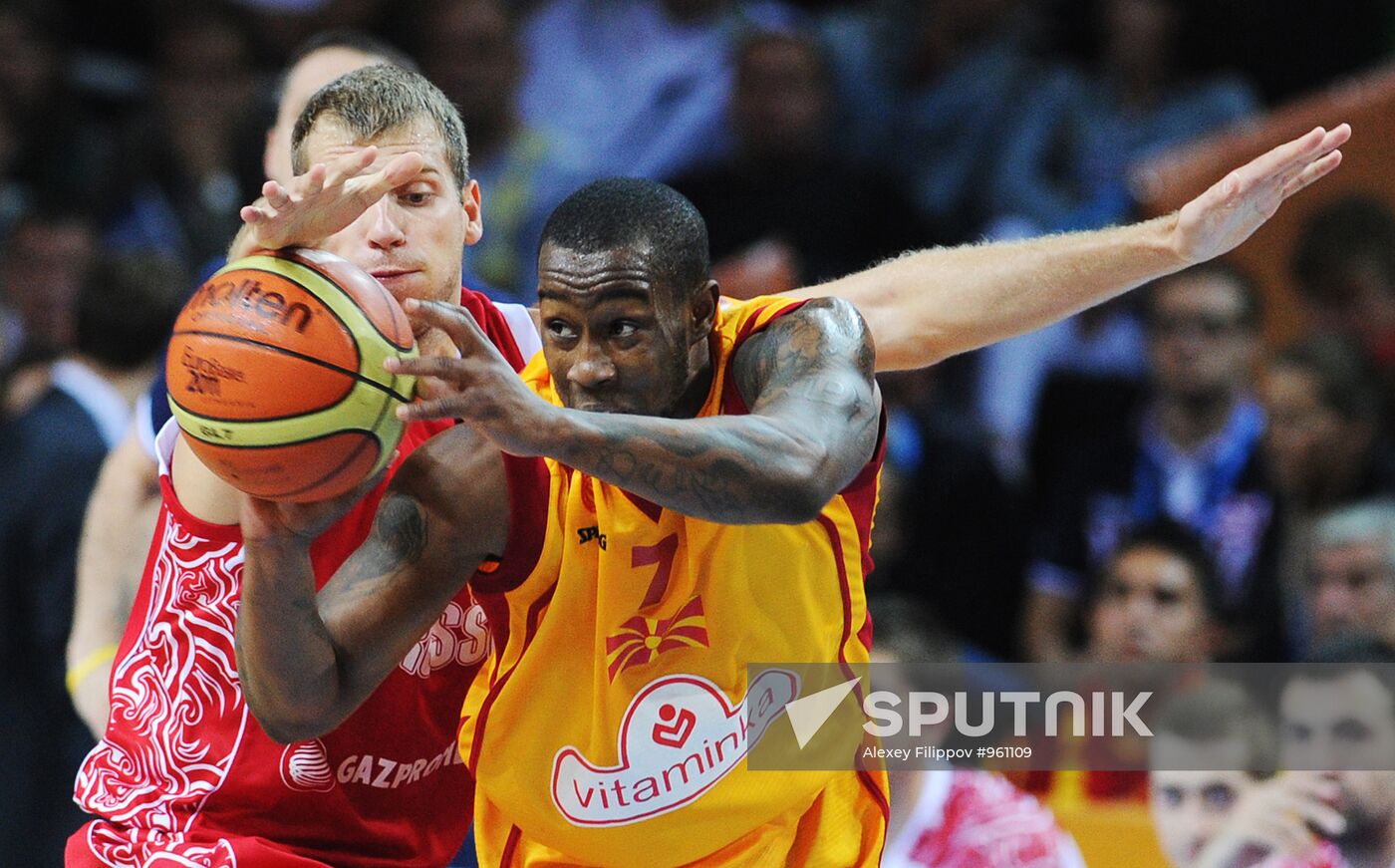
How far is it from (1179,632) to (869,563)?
9.21ft

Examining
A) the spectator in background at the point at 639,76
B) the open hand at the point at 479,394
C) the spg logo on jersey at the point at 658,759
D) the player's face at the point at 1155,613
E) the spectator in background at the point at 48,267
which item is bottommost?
the spg logo on jersey at the point at 658,759

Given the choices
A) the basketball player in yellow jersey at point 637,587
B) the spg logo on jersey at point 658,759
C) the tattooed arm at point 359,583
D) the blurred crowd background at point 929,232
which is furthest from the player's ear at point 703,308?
the blurred crowd background at point 929,232

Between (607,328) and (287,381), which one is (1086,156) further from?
(287,381)

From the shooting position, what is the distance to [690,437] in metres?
3.03

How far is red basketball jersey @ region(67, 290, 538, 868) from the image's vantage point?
383 cm

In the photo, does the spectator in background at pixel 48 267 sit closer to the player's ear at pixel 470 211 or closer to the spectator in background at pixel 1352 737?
the player's ear at pixel 470 211

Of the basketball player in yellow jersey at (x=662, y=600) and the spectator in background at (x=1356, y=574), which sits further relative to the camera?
the spectator in background at (x=1356, y=574)

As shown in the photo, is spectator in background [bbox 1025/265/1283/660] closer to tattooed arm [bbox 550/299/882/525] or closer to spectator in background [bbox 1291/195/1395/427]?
spectator in background [bbox 1291/195/1395/427]

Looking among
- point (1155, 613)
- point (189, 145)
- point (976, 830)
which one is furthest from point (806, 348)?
point (189, 145)

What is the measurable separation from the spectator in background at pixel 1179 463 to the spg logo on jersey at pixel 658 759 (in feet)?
12.5

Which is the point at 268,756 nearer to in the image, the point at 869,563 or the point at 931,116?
the point at 869,563

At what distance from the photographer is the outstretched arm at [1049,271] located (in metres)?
4.18

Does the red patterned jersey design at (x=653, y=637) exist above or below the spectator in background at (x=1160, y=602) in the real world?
below

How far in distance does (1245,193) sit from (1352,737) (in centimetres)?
199
